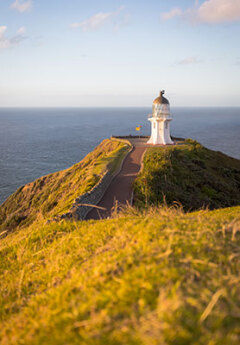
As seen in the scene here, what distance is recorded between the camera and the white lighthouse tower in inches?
1583

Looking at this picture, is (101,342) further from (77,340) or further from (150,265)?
(150,265)

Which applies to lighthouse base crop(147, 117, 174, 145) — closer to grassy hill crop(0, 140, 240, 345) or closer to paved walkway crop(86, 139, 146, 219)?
paved walkway crop(86, 139, 146, 219)

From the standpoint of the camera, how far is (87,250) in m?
5.57

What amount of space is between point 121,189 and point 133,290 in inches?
660

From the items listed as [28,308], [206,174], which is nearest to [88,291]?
[28,308]

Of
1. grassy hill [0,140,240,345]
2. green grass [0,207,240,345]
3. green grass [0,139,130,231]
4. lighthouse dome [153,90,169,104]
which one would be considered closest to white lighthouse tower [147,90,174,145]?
lighthouse dome [153,90,169,104]

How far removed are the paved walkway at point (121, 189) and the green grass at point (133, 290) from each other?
766cm

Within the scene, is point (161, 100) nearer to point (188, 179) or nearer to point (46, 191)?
point (188, 179)

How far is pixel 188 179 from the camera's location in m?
28.0

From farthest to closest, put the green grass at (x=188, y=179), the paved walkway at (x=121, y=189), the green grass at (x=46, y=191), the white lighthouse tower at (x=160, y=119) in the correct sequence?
1. the white lighthouse tower at (x=160, y=119)
2. the green grass at (x=46, y=191)
3. the green grass at (x=188, y=179)
4. the paved walkway at (x=121, y=189)

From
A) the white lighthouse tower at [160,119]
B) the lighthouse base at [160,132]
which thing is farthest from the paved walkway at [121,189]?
the white lighthouse tower at [160,119]

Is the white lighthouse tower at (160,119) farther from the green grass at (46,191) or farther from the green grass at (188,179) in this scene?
the green grass at (46,191)

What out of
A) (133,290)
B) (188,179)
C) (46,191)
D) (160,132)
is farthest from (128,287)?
(160,132)

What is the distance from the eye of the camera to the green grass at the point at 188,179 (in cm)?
2127
